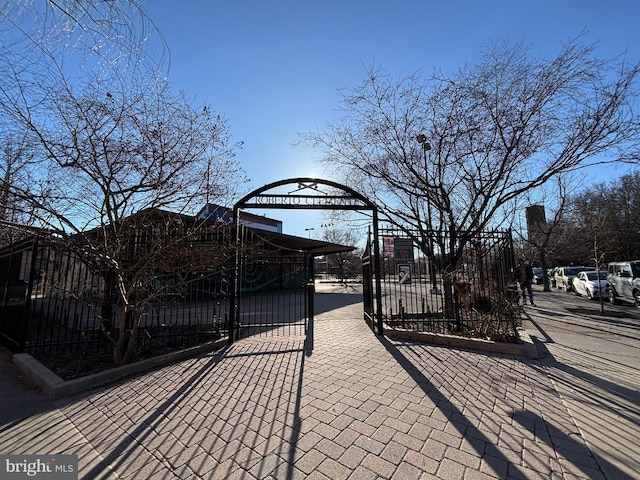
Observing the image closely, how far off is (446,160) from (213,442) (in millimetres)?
8153

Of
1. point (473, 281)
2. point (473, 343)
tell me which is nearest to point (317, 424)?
point (473, 343)

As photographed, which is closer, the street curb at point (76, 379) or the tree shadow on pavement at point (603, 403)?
the tree shadow on pavement at point (603, 403)

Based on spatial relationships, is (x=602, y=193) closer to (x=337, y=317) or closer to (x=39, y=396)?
(x=337, y=317)

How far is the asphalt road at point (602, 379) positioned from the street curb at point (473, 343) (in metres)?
0.29

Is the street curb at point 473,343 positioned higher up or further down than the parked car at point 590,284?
further down

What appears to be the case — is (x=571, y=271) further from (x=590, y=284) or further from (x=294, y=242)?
(x=294, y=242)

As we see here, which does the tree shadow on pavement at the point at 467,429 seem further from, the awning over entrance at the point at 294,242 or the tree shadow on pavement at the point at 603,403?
the awning over entrance at the point at 294,242

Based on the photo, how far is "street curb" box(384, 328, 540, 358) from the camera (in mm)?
5012

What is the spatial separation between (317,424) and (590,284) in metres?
18.0

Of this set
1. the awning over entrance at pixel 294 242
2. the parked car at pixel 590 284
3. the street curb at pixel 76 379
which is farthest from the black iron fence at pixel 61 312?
the parked car at pixel 590 284

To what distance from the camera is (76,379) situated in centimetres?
371

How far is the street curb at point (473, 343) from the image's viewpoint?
5012 mm

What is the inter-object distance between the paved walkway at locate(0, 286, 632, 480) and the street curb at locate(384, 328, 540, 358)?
0.67m

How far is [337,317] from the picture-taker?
363 inches
